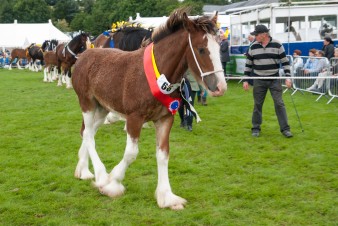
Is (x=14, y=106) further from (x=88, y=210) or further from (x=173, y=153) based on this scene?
(x=88, y=210)

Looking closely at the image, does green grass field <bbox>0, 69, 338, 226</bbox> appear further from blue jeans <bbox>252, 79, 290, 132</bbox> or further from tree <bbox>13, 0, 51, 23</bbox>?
tree <bbox>13, 0, 51, 23</bbox>

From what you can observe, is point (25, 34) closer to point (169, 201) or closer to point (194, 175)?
point (194, 175)

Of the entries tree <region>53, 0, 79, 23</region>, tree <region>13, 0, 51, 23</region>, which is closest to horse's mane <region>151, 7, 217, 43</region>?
tree <region>13, 0, 51, 23</region>

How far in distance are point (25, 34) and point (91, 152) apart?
39.5m

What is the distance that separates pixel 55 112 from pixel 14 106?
2199mm

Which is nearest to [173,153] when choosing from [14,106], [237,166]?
[237,166]

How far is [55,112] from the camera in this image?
13.1 meters

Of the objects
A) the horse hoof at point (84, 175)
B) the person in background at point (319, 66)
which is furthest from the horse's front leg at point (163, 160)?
the person in background at point (319, 66)

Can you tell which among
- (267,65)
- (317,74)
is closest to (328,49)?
(317,74)

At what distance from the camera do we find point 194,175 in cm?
657

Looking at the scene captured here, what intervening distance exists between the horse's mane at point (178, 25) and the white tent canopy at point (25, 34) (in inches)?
1526

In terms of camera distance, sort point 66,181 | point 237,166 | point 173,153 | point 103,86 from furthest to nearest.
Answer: point 173,153, point 237,166, point 66,181, point 103,86

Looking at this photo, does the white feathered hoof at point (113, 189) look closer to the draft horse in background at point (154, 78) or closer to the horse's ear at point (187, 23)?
the draft horse in background at point (154, 78)

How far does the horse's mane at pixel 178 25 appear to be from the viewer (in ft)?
15.7
